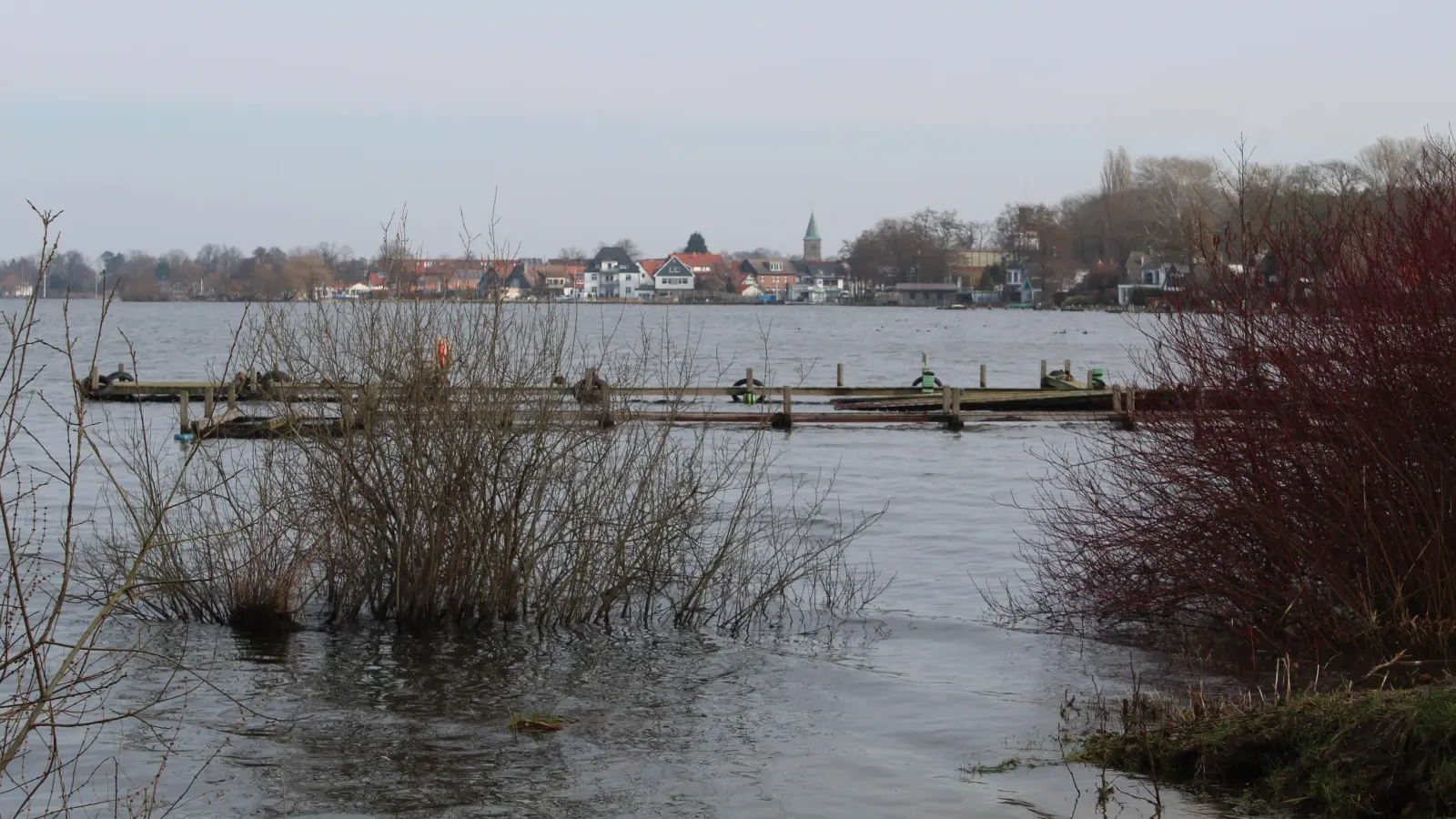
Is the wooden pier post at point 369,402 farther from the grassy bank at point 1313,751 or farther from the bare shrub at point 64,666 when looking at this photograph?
the grassy bank at point 1313,751

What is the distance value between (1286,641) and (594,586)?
635cm

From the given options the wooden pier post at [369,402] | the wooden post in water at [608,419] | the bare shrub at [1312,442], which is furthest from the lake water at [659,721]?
the wooden pier post at [369,402]

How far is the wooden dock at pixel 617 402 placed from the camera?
1255cm

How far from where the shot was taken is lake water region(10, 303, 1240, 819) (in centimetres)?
910

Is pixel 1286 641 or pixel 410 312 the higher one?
pixel 410 312

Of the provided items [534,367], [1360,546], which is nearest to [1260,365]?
[1360,546]

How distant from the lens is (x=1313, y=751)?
795 cm

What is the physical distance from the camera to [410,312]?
12.8 metres

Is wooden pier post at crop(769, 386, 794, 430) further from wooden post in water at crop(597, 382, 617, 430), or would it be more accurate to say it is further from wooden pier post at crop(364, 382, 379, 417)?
wooden pier post at crop(364, 382, 379, 417)

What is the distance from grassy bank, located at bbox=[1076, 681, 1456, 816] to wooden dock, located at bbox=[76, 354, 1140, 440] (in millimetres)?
5876

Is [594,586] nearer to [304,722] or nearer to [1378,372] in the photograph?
[304,722]

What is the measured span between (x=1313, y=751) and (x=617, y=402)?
806 cm

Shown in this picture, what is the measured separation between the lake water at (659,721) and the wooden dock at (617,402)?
125 cm

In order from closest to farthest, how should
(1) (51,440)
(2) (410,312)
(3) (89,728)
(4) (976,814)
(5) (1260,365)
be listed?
1. (4) (976,814)
2. (3) (89,728)
3. (5) (1260,365)
4. (2) (410,312)
5. (1) (51,440)
